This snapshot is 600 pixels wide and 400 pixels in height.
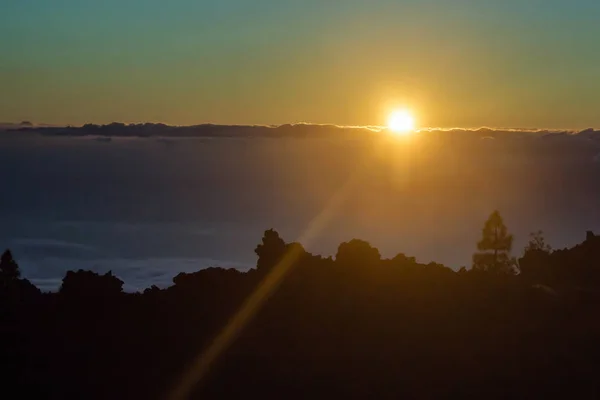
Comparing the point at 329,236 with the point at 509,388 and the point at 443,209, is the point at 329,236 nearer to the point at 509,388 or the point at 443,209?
the point at 443,209

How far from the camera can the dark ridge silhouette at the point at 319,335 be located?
65.4ft

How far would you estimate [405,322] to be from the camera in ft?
75.9

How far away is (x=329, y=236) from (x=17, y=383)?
14945 cm

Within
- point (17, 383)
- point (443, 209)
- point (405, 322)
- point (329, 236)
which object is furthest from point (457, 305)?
point (443, 209)

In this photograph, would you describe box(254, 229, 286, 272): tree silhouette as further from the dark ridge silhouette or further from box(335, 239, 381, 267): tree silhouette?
box(335, 239, 381, 267): tree silhouette

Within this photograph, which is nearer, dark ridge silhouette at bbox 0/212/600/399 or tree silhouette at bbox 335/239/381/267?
dark ridge silhouette at bbox 0/212/600/399

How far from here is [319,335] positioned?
2197 cm

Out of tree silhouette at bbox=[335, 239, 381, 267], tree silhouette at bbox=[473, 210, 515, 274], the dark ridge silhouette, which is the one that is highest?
tree silhouette at bbox=[473, 210, 515, 274]

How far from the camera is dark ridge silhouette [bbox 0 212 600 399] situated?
19938 millimetres

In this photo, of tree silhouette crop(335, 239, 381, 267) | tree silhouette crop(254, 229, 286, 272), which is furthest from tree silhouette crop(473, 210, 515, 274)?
tree silhouette crop(335, 239, 381, 267)

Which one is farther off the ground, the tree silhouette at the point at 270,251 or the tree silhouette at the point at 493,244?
the tree silhouette at the point at 493,244

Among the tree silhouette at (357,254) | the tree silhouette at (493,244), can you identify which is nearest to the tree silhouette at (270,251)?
the tree silhouette at (357,254)

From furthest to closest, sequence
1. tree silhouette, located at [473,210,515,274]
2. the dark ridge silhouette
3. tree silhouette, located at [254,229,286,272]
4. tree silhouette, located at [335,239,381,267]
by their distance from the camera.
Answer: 1. tree silhouette, located at [473,210,515,274]
2. tree silhouette, located at [254,229,286,272]
3. tree silhouette, located at [335,239,381,267]
4. the dark ridge silhouette

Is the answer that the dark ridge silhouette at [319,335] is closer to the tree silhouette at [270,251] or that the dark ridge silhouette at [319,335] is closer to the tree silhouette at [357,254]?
the tree silhouette at [357,254]
